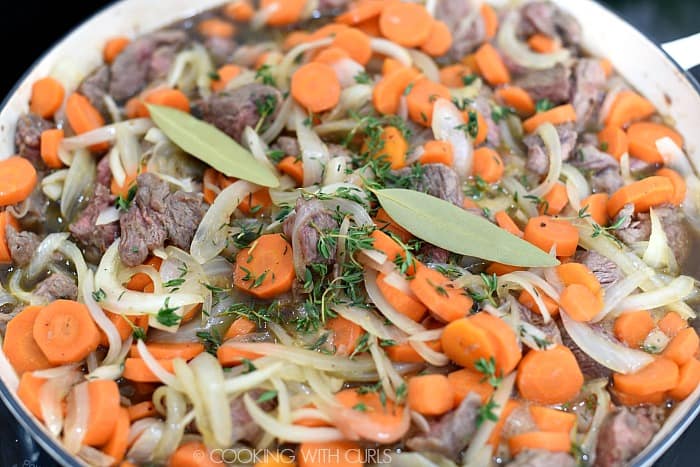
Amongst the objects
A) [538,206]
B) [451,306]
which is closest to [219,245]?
[451,306]

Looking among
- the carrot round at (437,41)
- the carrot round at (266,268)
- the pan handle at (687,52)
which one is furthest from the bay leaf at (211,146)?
the pan handle at (687,52)

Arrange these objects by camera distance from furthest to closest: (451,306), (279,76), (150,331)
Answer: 1. (279,76)
2. (150,331)
3. (451,306)

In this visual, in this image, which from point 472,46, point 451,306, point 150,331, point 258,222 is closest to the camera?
point 451,306

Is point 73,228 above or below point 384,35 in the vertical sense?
below

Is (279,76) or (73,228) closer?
(73,228)

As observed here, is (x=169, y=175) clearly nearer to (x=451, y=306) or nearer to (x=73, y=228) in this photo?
(x=73, y=228)

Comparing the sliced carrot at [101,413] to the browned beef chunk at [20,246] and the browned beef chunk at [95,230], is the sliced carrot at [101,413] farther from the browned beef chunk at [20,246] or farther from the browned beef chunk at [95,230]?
the browned beef chunk at [20,246]
